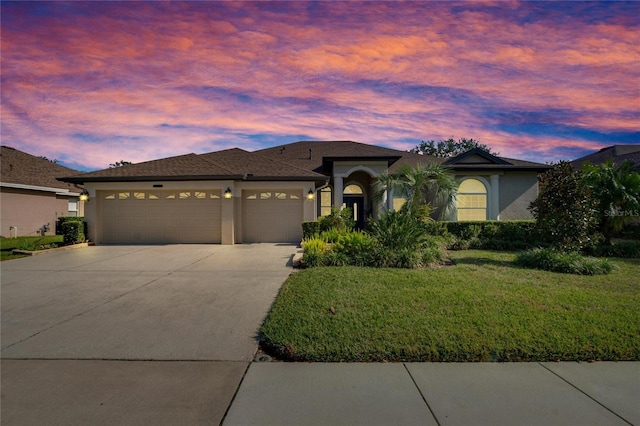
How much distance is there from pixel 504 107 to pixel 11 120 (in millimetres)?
21097

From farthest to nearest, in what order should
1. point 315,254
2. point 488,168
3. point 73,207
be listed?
point 73,207
point 488,168
point 315,254

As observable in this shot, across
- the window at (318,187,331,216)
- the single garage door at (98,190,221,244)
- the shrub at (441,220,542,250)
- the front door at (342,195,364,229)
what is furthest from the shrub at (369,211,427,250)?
the front door at (342,195,364,229)

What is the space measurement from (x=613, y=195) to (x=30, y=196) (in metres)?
28.0

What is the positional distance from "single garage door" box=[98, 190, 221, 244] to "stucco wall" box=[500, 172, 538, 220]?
48.4 ft

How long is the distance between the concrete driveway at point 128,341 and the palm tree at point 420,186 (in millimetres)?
6655

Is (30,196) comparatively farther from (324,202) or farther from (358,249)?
(358,249)

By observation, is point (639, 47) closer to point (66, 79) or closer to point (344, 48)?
point (344, 48)

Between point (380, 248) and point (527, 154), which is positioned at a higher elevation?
point (527, 154)

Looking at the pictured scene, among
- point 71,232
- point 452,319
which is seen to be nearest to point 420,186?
point 452,319

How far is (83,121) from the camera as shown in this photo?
12.3 meters

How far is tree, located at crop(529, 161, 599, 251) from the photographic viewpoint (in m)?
8.02

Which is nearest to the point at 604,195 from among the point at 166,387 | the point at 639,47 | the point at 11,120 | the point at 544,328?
the point at 639,47

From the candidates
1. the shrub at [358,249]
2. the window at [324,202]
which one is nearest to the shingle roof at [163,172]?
the window at [324,202]

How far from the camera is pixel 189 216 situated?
13.7 metres
